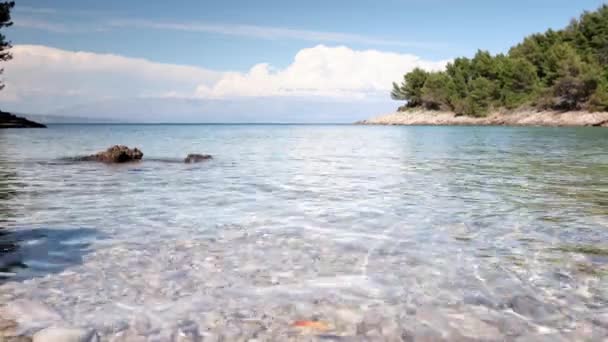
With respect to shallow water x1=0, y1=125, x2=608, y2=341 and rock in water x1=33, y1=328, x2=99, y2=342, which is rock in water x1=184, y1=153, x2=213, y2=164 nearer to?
shallow water x1=0, y1=125, x2=608, y2=341

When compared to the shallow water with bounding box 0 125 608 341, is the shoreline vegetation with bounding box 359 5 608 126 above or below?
above

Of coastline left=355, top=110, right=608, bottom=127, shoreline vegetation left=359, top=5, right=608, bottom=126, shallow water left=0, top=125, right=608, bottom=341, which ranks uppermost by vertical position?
shoreline vegetation left=359, top=5, right=608, bottom=126

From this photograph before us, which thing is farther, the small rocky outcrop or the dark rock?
the dark rock

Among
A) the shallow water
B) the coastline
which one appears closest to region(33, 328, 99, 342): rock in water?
the shallow water

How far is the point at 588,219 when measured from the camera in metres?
7.96

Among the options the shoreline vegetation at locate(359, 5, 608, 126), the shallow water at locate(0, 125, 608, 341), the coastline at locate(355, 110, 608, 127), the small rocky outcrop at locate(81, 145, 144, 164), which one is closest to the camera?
the shallow water at locate(0, 125, 608, 341)

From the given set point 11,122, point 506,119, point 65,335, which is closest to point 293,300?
point 65,335

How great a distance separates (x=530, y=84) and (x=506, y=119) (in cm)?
962

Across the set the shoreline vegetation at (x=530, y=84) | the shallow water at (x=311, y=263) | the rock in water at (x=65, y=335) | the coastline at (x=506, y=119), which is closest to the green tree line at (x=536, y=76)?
the shoreline vegetation at (x=530, y=84)

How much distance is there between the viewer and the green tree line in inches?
3780

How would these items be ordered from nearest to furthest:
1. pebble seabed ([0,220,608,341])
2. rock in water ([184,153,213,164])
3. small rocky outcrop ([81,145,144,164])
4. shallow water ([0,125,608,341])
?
pebble seabed ([0,220,608,341]), shallow water ([0,125,608,341]), small rocky outcrop ([81,145,144,164]), rock in water ([184,153,213,164])

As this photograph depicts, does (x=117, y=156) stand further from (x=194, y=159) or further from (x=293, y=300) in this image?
(x=293, y=300)

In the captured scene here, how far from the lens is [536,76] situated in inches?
4348

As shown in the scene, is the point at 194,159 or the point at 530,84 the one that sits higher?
the point at 530,84
